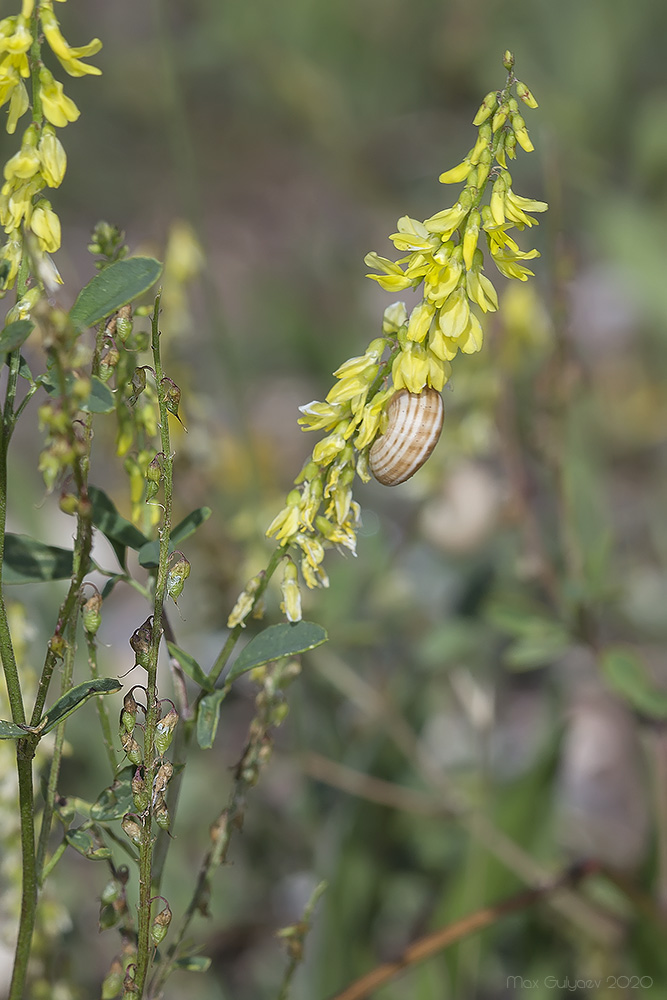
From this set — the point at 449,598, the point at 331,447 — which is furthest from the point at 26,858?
the point at 449,598

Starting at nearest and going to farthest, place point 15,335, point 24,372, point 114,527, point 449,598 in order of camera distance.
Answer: point 15,335 < point 24,372 < point 114,527 < point 449,598

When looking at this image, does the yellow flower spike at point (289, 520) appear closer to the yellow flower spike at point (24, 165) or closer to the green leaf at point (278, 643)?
the green leaf at point (278, 643)

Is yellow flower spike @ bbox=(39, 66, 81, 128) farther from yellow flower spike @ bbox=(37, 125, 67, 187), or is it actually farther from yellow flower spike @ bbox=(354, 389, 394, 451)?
yellow flower spike @ bbox=(354, 389, 394, 451)

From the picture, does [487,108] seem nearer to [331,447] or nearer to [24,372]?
[331,447]

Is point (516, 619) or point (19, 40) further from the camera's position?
point (516, 619)

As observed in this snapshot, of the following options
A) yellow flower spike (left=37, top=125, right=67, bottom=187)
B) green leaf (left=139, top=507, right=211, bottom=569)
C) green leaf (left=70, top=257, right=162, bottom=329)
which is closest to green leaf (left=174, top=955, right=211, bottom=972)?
green leaf (left=139, top=507, right=211, bottom=569)

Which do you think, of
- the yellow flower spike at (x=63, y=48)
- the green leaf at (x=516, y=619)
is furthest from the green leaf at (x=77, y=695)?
the green leaf at (x=516, y=619)

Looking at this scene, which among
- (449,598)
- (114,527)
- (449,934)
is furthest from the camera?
(449,598)
